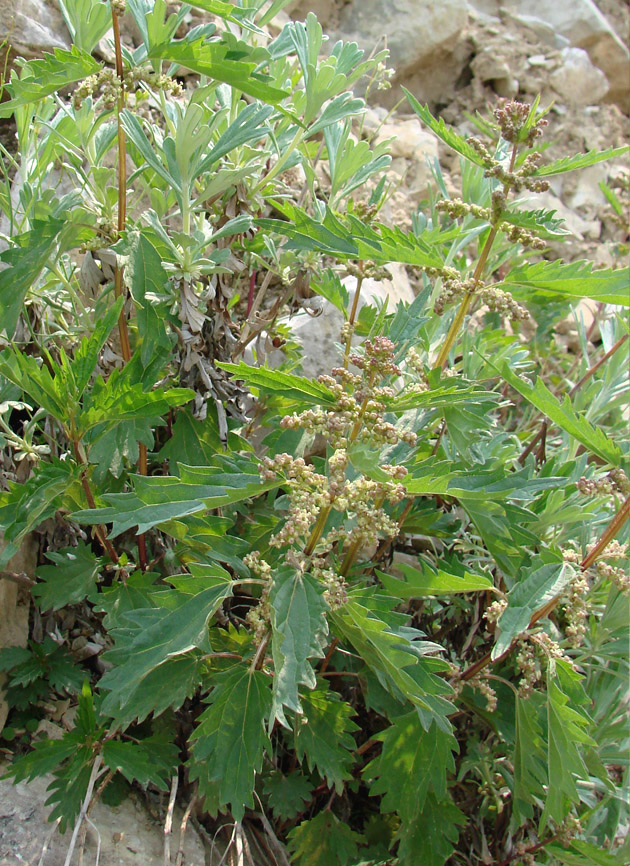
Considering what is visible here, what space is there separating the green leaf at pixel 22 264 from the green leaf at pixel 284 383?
1.64 feet

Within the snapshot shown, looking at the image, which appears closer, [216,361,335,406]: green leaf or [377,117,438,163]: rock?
[216,361,335,406]: green leaf

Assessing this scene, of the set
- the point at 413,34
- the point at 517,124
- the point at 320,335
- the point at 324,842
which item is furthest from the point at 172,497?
the point at 413,34

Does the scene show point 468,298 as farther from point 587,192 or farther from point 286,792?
point 587,192

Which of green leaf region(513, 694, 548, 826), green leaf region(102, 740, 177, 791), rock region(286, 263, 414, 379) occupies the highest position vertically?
rock region(286, 263, 414, 379)

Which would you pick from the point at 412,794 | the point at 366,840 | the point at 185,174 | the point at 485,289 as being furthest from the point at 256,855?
the point at 185,174

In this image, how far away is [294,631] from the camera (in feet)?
4.59

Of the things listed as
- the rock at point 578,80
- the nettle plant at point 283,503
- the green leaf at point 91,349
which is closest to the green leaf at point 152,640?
the nettle plant at point 283,503

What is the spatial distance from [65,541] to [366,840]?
1151 mm

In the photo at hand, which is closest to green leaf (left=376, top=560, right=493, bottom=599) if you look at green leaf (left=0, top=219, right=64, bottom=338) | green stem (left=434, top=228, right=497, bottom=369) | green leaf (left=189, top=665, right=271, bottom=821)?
green leaf (left=189, top=665, right=271, bottom=821)

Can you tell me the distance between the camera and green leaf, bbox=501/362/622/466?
1.67m

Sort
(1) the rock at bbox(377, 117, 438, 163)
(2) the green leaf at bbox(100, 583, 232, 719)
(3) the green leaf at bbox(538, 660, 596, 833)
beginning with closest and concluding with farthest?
(2) the green leaf at bbox(100, 583, 232, 719)
(3) the green leaf at bbox(538, 660, 596, 833)
(1) the rock at bbox(377, 117, 438, 163)

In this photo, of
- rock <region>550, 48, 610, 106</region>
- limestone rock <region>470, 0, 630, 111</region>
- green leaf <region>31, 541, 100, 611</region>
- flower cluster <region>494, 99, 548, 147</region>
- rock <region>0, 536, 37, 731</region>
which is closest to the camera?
flower cluster <region>494, 99, 548, 147</region>

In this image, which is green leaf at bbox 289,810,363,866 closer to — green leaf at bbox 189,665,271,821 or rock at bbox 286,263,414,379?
green leaf at bbox 189,665,271,821

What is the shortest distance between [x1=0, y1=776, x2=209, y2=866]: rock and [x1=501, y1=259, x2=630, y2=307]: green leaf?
1594 mm
